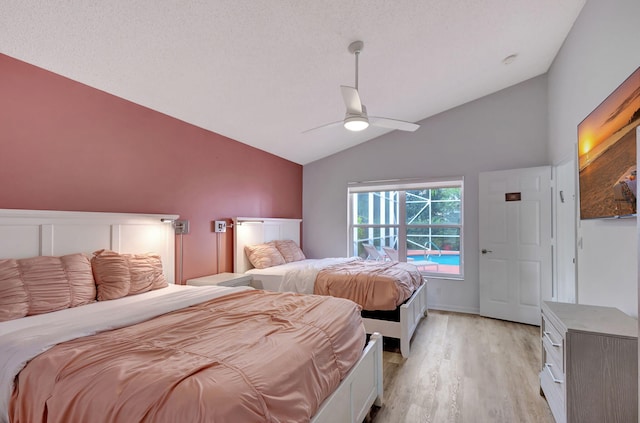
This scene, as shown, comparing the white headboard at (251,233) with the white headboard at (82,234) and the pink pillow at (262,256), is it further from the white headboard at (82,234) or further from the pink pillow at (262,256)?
the white headboard at (82,234)

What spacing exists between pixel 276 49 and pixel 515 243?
361 cm

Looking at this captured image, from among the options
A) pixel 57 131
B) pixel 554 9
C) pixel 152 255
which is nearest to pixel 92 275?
pixel 152 255

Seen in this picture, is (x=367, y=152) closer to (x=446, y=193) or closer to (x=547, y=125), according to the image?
(x=446, y=193)

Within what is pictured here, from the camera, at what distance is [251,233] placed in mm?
4145

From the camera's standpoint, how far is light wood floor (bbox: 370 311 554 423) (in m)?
2.05

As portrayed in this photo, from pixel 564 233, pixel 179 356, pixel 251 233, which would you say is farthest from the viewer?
pixel 251 233

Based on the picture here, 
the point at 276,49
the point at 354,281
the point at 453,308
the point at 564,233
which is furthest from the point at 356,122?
the point at 453,308

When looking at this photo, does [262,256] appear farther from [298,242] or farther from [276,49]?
[276,49]

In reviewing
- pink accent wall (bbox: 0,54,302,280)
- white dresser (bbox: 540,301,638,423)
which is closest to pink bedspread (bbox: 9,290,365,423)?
white dresser (bbox: 540,301,638,423)

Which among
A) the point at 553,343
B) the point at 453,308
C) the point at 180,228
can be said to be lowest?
the point at 453,308

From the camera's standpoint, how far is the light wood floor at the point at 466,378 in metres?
2.05

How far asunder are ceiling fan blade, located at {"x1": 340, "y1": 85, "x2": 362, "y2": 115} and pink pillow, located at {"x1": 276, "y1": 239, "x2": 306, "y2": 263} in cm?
247

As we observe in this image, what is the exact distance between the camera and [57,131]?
232 cm

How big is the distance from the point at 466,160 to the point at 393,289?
246cm
